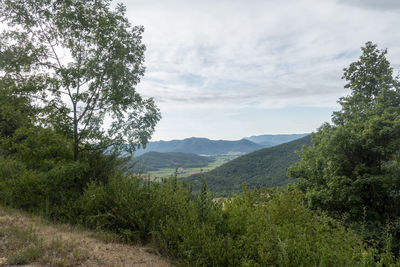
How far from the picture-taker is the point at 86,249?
3.76 metres

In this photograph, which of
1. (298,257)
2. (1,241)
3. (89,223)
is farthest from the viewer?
(89,223)

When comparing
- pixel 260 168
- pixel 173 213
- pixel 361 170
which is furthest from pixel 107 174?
pixel 260 168

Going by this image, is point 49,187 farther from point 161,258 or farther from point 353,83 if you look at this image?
point 353,83

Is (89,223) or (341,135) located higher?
(341,135)

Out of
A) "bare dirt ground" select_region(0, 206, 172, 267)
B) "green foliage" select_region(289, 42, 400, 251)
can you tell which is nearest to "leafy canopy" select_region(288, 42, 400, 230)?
"green foliage" select_region(289, 42, 400, 251)

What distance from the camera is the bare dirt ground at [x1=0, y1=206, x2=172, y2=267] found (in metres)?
3.42

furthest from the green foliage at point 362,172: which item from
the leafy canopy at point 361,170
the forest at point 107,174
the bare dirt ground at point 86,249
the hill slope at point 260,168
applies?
the hill slope at point 260,168

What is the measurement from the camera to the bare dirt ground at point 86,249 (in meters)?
3.42

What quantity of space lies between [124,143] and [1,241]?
374cm

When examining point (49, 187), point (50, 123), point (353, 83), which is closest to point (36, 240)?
point (49, 187)

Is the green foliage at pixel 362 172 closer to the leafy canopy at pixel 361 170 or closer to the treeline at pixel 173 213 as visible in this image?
the leafy canopy at pixel 361 170

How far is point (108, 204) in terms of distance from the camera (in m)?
5.40

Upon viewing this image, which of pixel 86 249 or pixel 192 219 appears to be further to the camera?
pixel 192 219

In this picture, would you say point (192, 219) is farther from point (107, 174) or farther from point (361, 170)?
point (361, 170)
